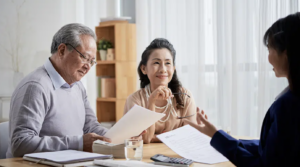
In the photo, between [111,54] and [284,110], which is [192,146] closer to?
[284,110]

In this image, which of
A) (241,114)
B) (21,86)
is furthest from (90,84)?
(21,86)

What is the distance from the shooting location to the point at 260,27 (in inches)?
121

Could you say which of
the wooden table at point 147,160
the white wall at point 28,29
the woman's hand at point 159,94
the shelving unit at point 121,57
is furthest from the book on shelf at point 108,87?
the wooden table at point 147,160

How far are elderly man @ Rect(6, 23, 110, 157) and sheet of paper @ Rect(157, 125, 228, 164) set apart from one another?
1.15ft

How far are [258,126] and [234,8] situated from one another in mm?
1179

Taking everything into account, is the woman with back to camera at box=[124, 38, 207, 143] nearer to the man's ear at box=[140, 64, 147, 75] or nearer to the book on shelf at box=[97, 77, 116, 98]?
the man's ear at box=[140, 64, 147, 75]

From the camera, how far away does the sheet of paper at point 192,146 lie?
56.1 inches

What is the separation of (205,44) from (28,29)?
76.2 inches

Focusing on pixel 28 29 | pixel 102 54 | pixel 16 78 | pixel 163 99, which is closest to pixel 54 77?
pixel 163 99

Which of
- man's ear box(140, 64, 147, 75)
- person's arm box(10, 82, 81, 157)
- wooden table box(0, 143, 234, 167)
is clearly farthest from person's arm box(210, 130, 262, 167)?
man's ear box(140, 64, 147, 75)

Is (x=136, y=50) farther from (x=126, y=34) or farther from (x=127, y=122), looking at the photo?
(x=127, y=122)

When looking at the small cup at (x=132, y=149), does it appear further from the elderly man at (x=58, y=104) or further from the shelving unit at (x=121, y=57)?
the shelving unit at (x=121, y=57)

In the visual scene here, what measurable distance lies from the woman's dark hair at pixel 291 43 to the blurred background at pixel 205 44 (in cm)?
212

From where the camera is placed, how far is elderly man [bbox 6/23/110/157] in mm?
1559
